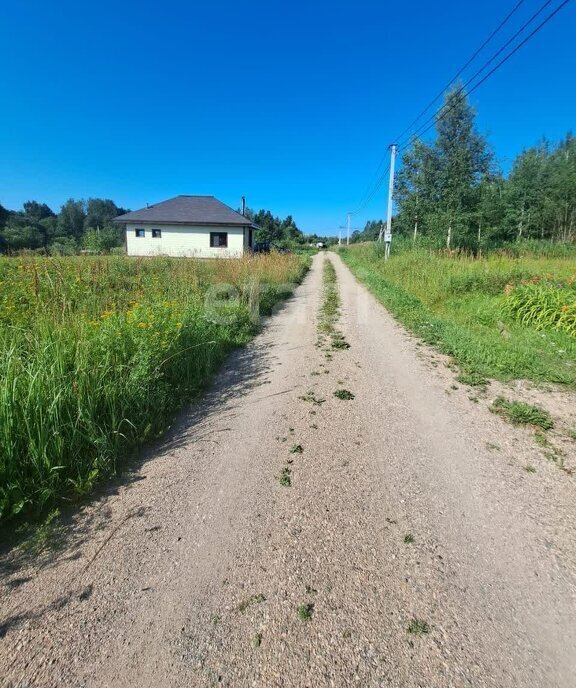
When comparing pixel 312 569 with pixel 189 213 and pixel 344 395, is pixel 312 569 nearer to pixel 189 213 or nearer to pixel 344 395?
pixel 344 395

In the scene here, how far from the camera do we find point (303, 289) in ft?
43.7

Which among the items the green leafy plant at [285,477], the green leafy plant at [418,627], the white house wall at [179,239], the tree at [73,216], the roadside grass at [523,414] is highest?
the tree at [73,216]

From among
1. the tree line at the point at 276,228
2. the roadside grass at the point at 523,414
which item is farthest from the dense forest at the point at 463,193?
the tree line at the point at 276,228

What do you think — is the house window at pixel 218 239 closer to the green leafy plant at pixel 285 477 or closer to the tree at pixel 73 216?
the green leafy plant at pixel 285 477

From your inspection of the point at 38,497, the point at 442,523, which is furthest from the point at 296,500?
the point at 38,497

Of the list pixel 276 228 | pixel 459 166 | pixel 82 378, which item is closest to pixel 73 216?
pixel 276 228

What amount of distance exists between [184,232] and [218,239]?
9.76ft

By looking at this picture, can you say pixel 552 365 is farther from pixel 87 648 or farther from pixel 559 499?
pixel 87 648

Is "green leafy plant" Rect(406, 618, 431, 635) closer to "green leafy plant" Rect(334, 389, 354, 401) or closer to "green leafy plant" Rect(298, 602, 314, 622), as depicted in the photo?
"green leafy plant" Rect(298, 602, 314, 622)

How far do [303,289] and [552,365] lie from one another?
964 cm

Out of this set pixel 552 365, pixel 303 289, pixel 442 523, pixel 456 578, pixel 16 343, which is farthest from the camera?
pixel 303 289

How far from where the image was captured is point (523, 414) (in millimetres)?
3367

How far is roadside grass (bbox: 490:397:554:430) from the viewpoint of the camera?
10.7ft

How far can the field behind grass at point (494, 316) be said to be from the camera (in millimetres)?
4637
